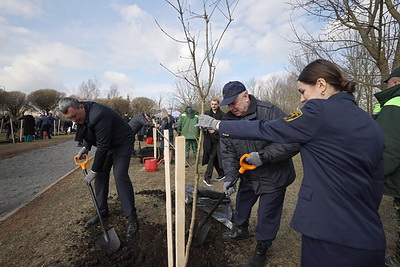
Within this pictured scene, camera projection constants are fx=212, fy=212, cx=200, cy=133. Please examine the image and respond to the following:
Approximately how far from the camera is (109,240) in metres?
2.74

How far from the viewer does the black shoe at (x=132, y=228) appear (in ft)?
9.51

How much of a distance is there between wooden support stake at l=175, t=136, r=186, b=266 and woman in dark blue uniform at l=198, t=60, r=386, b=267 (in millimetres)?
682

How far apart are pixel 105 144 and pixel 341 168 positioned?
2.61m

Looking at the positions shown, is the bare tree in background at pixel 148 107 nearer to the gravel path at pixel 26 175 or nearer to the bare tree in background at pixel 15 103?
the gravel path at pixel 26 175

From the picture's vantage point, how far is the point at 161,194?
4.43 metres

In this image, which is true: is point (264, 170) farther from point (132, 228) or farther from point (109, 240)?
point (109, 240)

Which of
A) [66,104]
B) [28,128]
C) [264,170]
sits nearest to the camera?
[264,170]

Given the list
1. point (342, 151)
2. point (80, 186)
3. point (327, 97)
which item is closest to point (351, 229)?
point (342, 151)

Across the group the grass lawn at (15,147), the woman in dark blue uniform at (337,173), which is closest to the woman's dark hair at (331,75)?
the woman in dark blue uniform at (337,173)

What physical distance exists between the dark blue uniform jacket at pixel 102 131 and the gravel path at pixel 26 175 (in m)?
2.42

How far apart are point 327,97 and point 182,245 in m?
1.62

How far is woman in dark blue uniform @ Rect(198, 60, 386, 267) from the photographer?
3.84 feet

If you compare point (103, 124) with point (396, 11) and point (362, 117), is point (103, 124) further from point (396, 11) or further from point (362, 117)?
point (396, 11)

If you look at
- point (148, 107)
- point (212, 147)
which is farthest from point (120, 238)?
point (148, 107)
